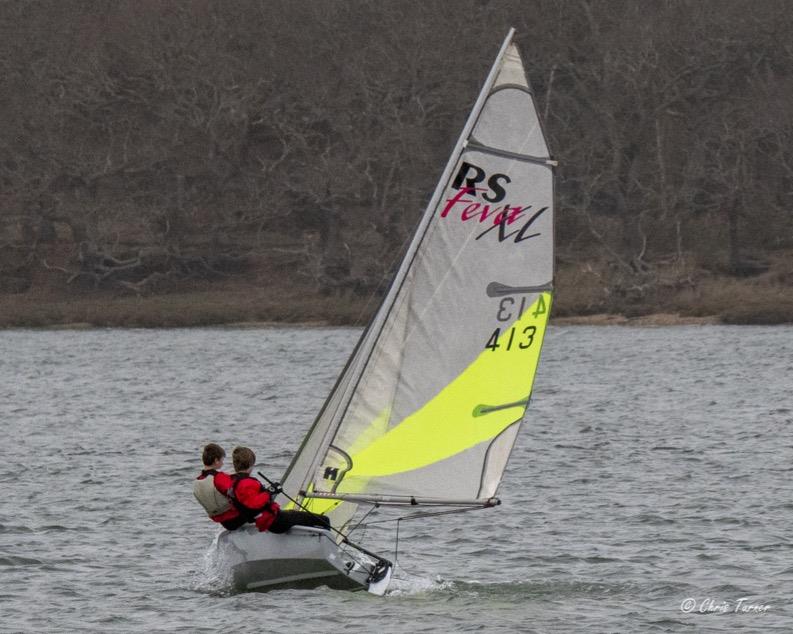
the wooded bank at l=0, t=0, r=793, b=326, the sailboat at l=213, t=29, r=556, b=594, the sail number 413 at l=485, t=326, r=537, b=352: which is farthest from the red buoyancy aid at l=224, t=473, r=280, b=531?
the wooded bank at l=0, t=0, r=793, b=326

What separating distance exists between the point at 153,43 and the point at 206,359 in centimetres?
2425

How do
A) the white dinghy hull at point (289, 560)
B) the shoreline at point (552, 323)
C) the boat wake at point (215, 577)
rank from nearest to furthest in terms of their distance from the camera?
1. the white dinghy hull at point (289, 560)
2. the boat wake at point (215, 577)
3. the shoreline at point (552, 323)

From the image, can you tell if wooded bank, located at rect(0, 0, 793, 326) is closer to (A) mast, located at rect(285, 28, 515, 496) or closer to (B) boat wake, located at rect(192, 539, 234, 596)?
(B) boat wake, located at rect(192, 539, 234, 596)

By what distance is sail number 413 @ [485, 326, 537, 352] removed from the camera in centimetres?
1564

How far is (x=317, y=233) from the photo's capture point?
74.8 metres

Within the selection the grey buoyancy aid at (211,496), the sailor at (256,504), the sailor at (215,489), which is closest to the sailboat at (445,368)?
the sailor at (256,504)

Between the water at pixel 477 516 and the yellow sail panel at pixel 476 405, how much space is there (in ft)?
4.91

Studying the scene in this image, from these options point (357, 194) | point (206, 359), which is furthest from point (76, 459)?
point (357, 194)

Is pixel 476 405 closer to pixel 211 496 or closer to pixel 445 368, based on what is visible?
pixel 445 368

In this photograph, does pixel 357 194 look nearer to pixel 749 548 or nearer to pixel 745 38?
pixel 745 38

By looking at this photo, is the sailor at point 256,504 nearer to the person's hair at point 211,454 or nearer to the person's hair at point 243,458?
the person's hair at point 243,458

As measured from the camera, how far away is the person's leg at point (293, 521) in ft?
50.1

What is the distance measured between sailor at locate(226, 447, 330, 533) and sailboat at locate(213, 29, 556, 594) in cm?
13

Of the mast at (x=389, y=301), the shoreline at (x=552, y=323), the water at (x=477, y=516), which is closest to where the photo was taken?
the mast at (x=389, y=301)
